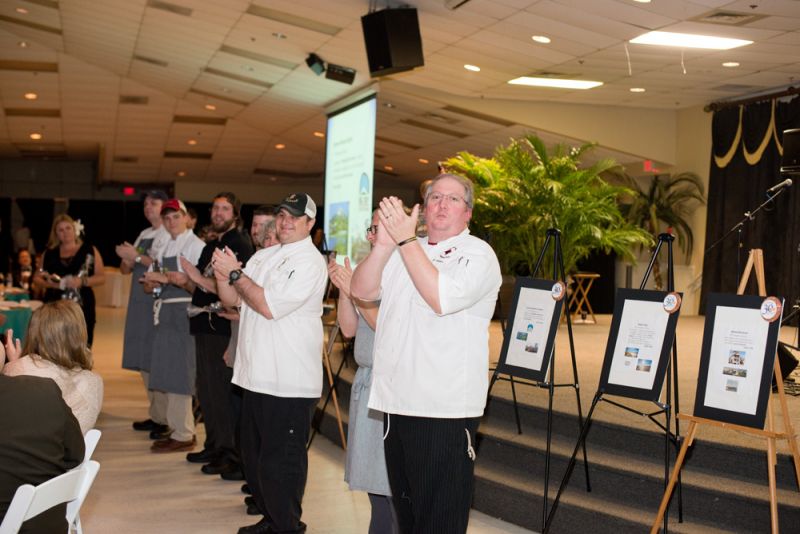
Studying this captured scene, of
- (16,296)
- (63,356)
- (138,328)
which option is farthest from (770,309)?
(16,296)

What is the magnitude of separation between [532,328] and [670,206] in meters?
8.76

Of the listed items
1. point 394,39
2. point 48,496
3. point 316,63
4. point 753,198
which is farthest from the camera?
point 753,198

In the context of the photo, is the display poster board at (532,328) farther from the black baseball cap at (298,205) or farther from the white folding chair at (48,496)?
the white folding chair at (48,496)

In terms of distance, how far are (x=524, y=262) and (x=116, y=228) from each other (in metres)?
18.3

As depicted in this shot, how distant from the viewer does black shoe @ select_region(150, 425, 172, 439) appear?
639cm

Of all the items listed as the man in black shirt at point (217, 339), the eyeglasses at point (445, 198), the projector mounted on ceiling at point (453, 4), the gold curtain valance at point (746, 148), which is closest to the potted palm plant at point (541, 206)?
the gold curtain valance at point (746, 148)

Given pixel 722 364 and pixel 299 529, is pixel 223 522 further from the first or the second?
pixel 722 364

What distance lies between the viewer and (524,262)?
10.5 metres

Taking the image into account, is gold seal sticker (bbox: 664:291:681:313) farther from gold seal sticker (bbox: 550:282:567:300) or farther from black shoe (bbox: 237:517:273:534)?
black shoe (bbox: 237:517:273:534)

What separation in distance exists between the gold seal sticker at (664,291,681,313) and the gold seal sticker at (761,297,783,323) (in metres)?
0.44

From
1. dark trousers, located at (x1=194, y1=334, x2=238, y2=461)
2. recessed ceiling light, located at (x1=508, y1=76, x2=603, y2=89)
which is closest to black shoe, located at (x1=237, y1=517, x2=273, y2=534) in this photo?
dark trousers, located at (x1=194, y1=334, x2=238, y2=461)

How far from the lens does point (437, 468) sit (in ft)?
9.04

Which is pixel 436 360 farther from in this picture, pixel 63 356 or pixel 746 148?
pixel 746 148

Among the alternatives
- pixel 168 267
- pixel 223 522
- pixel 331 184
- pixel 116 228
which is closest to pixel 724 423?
pixel 223 522
